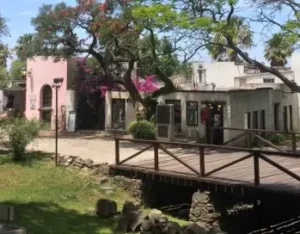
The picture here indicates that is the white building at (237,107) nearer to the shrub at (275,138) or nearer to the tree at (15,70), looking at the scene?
the shrub at (275,138)

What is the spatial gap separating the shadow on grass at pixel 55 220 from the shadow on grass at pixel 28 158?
3850mm

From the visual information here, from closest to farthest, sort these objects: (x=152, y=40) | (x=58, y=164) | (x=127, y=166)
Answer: (x=127, y=166), (x=58, y=164), (x=152, y=40)

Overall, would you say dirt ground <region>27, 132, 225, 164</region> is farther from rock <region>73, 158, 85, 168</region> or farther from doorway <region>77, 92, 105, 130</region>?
doorway <region>77, 92, 105, 130</region>

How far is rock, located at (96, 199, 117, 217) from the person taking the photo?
37.5 feet

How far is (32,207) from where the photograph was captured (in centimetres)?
1170

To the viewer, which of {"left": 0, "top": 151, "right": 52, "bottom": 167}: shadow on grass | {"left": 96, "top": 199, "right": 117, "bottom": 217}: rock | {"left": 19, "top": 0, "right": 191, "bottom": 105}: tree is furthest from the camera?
{"left": 19, "top": 0, "right": 191, "bottom": 105}: tree

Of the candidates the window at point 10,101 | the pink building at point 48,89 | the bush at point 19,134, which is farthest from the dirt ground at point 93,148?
the window at point 10,101

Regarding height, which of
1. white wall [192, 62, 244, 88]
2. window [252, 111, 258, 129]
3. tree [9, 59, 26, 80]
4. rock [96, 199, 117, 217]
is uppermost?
tree [9, 59, 26, 80]

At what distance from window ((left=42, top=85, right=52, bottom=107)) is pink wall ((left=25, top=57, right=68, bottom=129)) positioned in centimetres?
24

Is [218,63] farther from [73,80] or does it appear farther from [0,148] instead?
[0,148]

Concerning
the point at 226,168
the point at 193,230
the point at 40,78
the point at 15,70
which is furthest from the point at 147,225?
the point at 15,70

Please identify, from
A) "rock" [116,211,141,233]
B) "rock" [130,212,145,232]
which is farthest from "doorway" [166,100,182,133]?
"rock" [130,212,145,232]

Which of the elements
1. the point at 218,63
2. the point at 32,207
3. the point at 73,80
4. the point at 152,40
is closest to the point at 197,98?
the point at 152,40

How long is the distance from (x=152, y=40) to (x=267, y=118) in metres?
8.49
